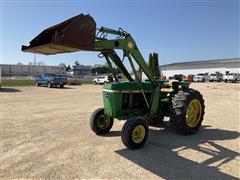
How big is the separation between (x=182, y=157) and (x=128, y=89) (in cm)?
213

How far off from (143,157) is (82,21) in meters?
3.03

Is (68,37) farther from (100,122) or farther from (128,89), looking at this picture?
(100,122)

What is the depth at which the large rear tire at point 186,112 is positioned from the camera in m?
7.00

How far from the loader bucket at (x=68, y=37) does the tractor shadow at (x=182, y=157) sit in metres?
2.49

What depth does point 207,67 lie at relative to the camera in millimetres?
76250

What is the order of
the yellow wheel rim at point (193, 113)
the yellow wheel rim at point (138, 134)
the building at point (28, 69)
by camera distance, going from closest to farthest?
1. the yellow wheel rim at point (138, 134)
2. the yellow wheel rim at point (193, 113)
3. the building at point (28, 69)

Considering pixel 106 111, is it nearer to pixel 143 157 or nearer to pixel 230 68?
pixel 143 157

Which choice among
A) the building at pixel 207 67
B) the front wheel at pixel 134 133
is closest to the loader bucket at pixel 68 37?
the front wheel at pixel 134 133

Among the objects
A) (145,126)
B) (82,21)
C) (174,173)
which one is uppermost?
(82,21)

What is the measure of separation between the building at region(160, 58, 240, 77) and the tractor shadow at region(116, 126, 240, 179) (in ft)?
216

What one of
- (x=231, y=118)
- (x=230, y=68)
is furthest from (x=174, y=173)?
(x=230, y=68)

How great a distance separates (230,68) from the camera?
68.8 m

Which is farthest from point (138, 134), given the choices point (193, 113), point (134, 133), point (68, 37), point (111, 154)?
point (68, 37)

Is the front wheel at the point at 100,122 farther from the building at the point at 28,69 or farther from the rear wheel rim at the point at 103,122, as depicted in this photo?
the building at the point at 28,69
